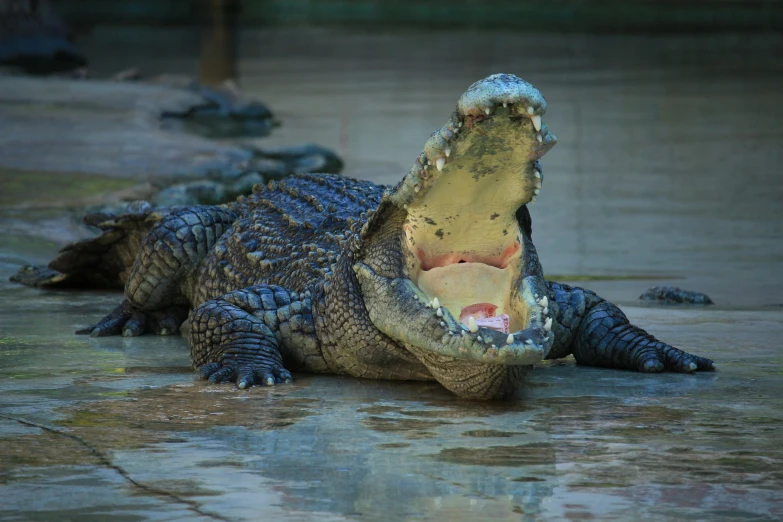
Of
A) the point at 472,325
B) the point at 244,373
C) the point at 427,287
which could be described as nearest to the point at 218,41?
→ the point at 244,373

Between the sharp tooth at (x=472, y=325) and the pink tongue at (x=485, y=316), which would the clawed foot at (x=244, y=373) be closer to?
the pink tongue at (x=485, y=316)

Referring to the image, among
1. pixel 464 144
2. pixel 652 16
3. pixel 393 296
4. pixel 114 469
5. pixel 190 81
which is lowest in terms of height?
pixel 114 469

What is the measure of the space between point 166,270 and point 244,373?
62.4 inches

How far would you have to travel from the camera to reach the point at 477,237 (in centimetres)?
422

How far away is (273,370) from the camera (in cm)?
462

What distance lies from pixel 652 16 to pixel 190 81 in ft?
64.6

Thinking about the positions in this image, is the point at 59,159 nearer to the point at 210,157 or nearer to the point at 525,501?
the point at 210,157

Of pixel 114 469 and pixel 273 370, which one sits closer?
pixel 114 469

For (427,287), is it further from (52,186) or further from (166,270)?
(52,186)

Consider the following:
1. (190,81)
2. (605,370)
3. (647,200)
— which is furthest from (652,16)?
(605,370)

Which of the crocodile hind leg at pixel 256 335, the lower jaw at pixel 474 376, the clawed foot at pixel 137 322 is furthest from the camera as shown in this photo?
the clawed foot at pixel 137 322

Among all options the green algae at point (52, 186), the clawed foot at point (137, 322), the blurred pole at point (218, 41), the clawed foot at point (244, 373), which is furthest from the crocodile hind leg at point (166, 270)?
the blurred pole at point (218, 41)

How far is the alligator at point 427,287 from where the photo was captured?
388 centimetres

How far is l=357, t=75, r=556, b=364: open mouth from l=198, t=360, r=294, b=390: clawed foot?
438mm
